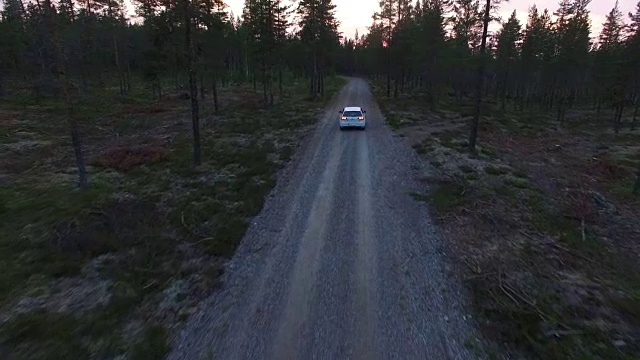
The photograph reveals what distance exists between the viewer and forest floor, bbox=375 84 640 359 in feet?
23.3

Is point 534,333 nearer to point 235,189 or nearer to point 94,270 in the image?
point 94,270

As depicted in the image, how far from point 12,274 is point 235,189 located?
823 cm

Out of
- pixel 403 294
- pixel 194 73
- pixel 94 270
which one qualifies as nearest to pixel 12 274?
pixel 94 270

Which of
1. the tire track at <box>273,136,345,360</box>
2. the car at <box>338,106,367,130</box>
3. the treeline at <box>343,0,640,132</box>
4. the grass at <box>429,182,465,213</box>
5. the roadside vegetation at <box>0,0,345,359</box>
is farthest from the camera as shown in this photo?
the treeline at <box>343,0,640,132</box>

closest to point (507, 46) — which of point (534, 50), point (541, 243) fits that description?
point (534, 50)

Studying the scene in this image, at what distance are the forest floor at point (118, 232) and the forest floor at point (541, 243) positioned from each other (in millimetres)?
7418

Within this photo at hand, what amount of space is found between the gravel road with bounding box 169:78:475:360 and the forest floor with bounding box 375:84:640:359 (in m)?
0.95

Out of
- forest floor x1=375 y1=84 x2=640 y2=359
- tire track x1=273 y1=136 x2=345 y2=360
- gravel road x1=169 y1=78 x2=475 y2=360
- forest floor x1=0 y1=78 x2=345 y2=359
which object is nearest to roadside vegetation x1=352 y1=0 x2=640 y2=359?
forest floor x1=375 y1=84 x2=640 y2=359

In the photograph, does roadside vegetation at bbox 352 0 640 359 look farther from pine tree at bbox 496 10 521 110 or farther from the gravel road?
pine tree at bbox 496 10 521 110

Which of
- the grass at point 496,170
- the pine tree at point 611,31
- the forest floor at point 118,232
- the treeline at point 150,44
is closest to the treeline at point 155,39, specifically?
the treeline at point 150,44

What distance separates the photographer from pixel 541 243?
10773 mm

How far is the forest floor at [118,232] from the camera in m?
7.36

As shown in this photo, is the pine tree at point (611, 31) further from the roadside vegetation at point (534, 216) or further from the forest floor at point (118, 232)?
the forest floor at point (118, 232)

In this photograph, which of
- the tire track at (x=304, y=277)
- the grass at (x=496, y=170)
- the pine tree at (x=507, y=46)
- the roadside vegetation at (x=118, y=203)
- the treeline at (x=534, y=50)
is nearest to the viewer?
the tire track at (x=304, y=277)
